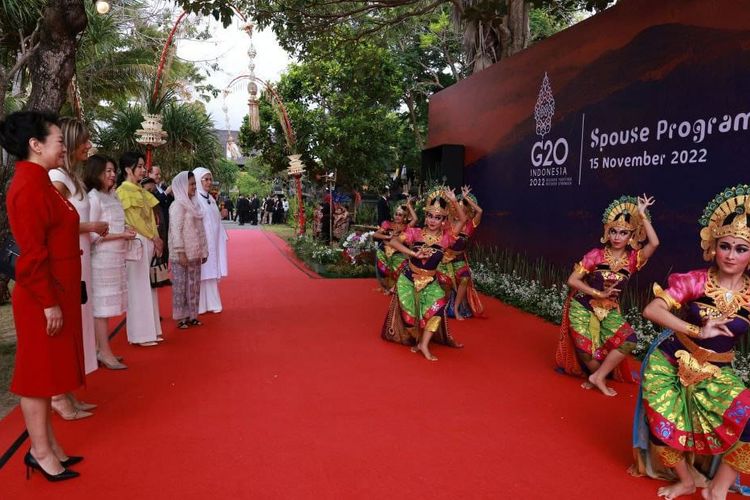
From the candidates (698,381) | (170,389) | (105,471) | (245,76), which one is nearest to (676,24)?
(698,381)

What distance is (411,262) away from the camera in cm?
467

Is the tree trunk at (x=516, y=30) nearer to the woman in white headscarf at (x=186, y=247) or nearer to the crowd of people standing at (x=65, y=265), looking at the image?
the woman in white headscarf at (x=186, y=247)

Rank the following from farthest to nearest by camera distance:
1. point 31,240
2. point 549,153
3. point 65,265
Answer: point 549,153
point 65,265
point 31,240

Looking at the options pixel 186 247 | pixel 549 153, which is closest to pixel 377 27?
pixel 549 153

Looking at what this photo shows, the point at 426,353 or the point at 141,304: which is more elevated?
the point at 141,304

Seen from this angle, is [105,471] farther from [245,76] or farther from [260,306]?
[245,76]

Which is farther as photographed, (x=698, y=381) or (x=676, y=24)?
(x=676, y=24)

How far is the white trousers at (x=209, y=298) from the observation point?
6055 mm

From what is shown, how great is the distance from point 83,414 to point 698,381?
10.6ft

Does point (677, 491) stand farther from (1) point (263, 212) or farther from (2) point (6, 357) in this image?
(1) point (263, 212)

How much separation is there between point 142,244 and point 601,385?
12.0 feet

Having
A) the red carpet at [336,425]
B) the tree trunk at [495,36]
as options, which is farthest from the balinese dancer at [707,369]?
the tree trunk at [495,36]

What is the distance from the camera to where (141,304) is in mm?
4609

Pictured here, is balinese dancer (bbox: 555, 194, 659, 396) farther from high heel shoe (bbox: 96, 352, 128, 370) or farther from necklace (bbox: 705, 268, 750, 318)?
high heel shoe (bbox: 96, 352, 128, 370)
